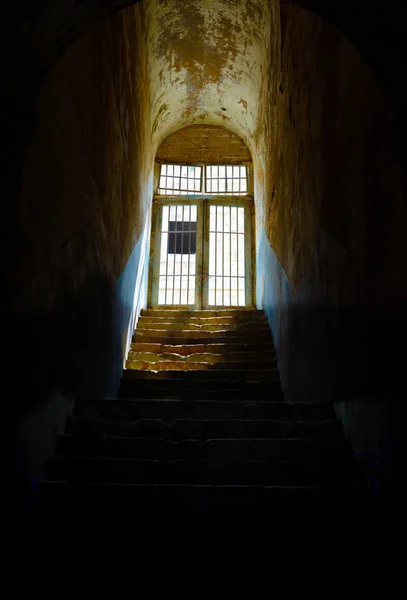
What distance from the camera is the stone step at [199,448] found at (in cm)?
222

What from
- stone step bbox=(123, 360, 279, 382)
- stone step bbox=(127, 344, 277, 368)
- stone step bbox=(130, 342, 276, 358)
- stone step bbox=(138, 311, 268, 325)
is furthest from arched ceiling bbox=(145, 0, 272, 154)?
stone step bbox=(123, 360, 279, 382)

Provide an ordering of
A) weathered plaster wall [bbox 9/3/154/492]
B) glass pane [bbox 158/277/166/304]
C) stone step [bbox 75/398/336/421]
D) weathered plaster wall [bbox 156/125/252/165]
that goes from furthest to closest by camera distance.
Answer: weathered plaster wall [bbox 156/125/252/165] < glass pane [bbox 158/277/166/304] < stone step [bbox 75/398/336/421] < weathered plaster wall [bbox 9/3/154/492]

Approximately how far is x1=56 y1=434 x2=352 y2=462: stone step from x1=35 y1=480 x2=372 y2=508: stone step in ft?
1.22

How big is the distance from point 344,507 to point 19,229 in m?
1.65

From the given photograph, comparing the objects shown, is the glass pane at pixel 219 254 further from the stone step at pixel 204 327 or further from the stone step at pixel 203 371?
the stone step at pixel 203 371

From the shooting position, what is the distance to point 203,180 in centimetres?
814

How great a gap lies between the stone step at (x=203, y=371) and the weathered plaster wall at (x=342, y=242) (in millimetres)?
270

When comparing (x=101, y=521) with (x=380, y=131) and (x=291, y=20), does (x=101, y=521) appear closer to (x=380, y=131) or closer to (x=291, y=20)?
(x=380, y=131)

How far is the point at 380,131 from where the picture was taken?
74.1 inches

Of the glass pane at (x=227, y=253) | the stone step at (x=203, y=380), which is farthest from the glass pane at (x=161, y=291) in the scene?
the stone step at (x=203, y=380)

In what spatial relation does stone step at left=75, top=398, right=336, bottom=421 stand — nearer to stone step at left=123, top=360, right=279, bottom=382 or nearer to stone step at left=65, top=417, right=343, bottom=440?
stone step at left=65, top=417, right=343, bottom=440

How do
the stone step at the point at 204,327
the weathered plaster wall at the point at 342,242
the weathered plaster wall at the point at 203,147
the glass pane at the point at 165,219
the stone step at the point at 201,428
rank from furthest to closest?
the weathered plaster wall at the point at 203,147
the glass pane at the point at 165,219
the stone step at the point at 204,327
the stone step at the point at 201,428
the weathered plaster wall at the point at 342,242

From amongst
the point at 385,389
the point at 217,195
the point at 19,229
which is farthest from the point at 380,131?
the point at 217,195

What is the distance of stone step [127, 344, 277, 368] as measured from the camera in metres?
4.91
